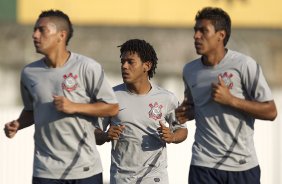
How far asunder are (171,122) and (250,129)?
129cm

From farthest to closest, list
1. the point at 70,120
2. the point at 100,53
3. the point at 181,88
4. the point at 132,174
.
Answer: the point at 100,53 → the point at 181,88 → the point at 132,174 → the point at 70,120

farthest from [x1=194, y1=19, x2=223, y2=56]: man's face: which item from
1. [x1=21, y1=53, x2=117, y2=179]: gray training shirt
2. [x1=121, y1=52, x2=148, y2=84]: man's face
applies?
[x1=121, y1=52, x2=148, y2=84]: man's face

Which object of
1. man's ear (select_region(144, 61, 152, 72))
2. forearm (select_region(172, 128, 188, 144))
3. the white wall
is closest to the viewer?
forearm (select_region(172, 128, 188, 144))

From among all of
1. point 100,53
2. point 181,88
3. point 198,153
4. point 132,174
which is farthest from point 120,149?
point 100,53

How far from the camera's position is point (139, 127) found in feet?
35.3

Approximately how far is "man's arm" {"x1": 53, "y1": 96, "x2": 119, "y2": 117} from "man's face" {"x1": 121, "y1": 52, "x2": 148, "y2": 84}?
134 centimetres

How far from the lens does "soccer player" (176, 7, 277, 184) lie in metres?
9.70

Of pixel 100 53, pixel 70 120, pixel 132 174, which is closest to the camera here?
pixel 70 120

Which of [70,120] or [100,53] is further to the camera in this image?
[100,53]

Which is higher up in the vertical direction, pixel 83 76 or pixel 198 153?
pixel 83 76

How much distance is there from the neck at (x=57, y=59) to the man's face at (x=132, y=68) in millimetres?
1369

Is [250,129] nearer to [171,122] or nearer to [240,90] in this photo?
[240,90]

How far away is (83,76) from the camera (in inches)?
372

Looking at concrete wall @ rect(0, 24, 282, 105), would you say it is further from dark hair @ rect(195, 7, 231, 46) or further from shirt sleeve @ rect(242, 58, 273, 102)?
shirt sleeve @ rect(242, 58, 273, 102)
